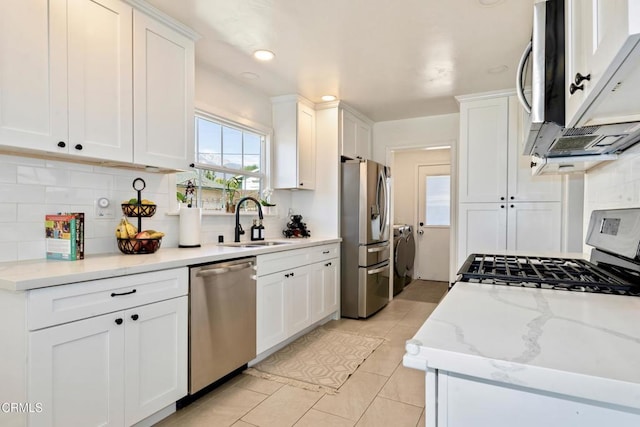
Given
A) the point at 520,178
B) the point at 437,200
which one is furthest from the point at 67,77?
the point at 437,200

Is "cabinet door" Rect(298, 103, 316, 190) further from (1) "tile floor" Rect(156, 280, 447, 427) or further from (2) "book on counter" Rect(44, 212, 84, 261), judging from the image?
(2) "book on counter" Rect(44, 212, 84, 261)

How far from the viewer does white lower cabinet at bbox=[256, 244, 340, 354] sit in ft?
8.73

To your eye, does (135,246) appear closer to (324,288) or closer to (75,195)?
(75,195)

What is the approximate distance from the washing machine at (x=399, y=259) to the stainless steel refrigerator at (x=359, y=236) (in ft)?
2.95

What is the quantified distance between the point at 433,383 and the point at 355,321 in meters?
3.29

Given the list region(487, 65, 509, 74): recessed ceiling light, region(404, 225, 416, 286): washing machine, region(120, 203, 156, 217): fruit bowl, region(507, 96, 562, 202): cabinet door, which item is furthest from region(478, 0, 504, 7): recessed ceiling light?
region(404, 225, 416, 286): washing machine

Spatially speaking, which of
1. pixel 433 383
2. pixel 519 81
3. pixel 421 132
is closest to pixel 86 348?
pixel 433 383

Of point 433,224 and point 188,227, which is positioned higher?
point 188,227

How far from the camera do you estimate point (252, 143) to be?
3.59 m

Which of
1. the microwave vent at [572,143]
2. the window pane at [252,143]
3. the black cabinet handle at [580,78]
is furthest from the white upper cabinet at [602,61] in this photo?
the window pane at [252,143]

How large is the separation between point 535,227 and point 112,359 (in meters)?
3.61

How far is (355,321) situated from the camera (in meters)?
3.85

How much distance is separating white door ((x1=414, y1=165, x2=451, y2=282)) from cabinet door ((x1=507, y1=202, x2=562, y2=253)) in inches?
95.6

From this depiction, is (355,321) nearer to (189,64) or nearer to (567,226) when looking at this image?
(567,226)
